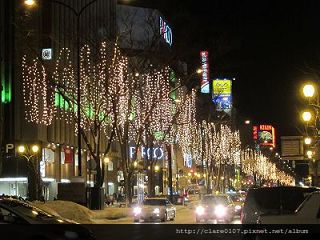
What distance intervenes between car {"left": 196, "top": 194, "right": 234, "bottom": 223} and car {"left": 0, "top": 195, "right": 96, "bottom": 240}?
1820 cm

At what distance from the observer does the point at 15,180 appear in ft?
187

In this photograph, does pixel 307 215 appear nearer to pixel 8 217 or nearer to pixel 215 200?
pixel 8 217

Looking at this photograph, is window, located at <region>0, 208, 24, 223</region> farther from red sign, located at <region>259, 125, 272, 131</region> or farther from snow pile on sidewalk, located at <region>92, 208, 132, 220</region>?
red sign, located at <region>259, 125, 272, 131</region>

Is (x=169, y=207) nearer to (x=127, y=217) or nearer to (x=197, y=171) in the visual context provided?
(x=127, y=217)

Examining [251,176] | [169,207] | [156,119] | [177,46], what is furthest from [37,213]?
[251,176]

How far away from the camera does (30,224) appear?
15078mm

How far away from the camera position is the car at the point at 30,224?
586 inches

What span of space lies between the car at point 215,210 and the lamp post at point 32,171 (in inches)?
A: 824

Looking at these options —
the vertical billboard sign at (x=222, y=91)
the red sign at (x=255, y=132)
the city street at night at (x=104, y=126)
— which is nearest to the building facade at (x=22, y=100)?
the city street at night at (x=104, y=126)

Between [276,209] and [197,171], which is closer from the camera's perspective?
[276,209]

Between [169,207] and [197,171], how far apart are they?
61.6 meters

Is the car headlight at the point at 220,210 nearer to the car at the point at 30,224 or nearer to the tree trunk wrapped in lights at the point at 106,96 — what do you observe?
the tree trunk wrapped in lights at the point at 106,96

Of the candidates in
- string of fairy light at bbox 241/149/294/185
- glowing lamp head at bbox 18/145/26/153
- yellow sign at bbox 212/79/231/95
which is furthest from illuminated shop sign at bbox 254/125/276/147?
glowing lamp head at bbox 18/145/26/153

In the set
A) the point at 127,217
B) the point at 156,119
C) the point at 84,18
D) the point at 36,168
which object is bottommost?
the point at 127,217
